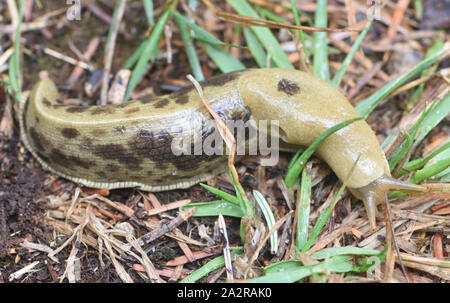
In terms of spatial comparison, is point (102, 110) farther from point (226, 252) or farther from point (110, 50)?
point (226, 252)

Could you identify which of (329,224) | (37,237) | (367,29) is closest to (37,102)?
(37,237)

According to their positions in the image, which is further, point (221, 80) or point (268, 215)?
point (221, 80)

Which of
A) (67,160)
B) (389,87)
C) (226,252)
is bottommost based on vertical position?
(226,252)

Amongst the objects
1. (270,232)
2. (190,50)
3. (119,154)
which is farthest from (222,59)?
Result: (270,232)

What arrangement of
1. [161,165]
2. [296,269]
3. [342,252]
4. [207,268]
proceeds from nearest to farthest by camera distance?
[296,269] < [342,252] < [207,268] < [161,165]

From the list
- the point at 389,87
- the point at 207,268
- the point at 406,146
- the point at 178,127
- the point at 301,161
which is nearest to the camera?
the point at 207,268

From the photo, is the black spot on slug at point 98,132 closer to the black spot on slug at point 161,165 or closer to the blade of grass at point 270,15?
the black spot on slug at point 161,165

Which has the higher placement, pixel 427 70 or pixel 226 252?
pixel 427 70
